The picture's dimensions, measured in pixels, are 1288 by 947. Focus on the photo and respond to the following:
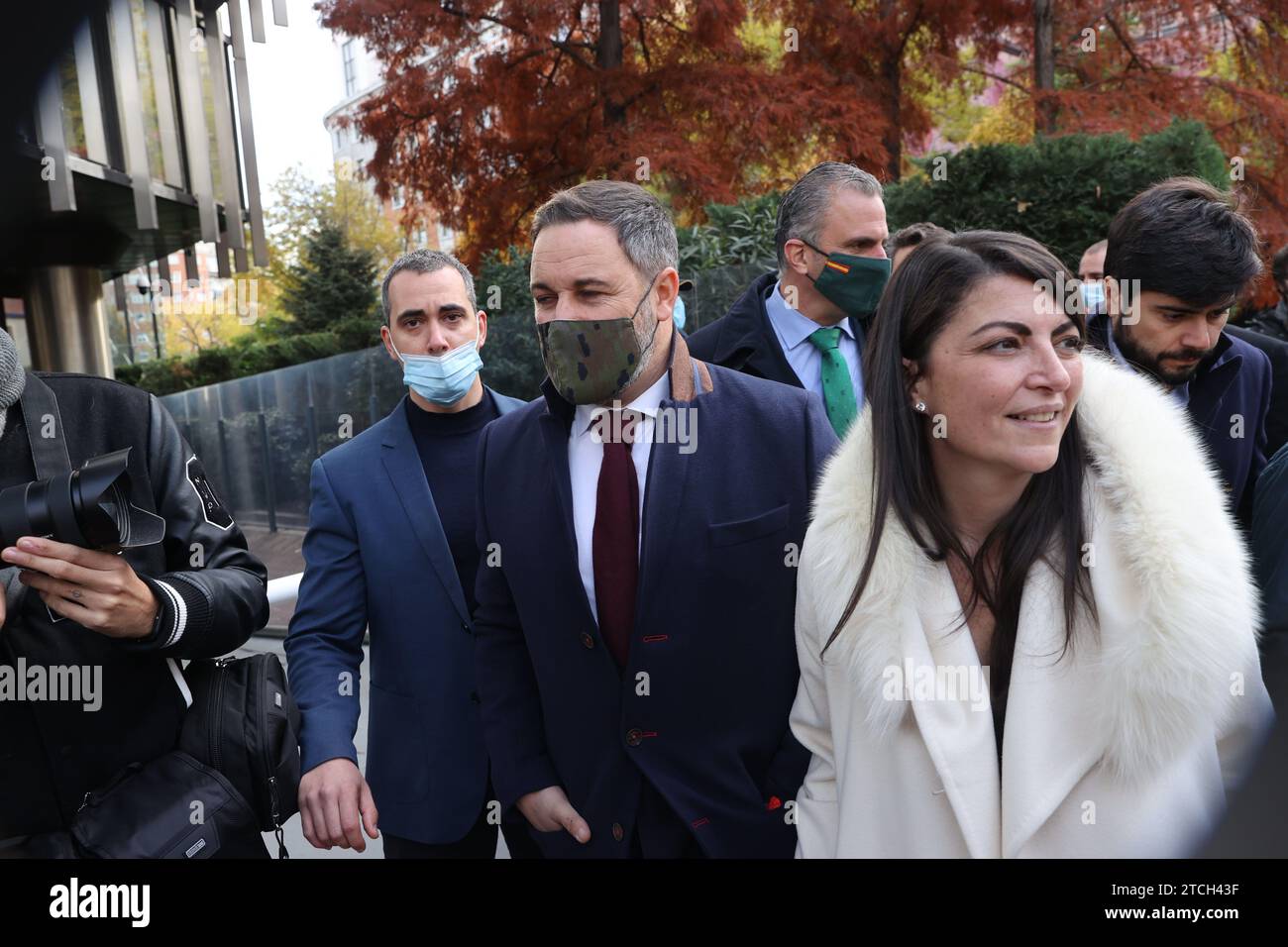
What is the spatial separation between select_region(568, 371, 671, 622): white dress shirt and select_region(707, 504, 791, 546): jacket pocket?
165 millimetres

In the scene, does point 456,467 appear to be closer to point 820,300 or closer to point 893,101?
point 820,300

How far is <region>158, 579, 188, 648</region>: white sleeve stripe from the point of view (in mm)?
2070

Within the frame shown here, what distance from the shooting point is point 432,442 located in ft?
10.1

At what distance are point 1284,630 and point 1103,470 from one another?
0.40 m

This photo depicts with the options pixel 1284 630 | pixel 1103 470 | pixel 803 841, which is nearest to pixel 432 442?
pixel 803 841

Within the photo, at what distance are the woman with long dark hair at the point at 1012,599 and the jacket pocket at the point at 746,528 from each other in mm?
164

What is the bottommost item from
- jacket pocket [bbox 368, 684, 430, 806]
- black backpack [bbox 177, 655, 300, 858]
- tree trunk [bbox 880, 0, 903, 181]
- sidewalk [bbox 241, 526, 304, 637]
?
sidewalk [bbox 241, 526, 304, 637]

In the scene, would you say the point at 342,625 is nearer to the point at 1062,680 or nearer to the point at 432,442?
the point at 432,442

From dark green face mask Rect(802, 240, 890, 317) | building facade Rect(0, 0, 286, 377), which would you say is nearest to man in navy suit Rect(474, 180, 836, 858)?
dark green face mask Rect(802, 240, 890, 317)

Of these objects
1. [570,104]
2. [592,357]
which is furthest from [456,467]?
[570,104]

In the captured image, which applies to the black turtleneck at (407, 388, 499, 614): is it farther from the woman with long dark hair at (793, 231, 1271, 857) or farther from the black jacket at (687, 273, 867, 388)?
the woman with long dark hair at (793, 231, 1271, 857)

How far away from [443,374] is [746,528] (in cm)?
124

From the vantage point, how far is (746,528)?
2.19 m

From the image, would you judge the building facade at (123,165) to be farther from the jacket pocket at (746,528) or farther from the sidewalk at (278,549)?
the jacket pocket at (746,528)
